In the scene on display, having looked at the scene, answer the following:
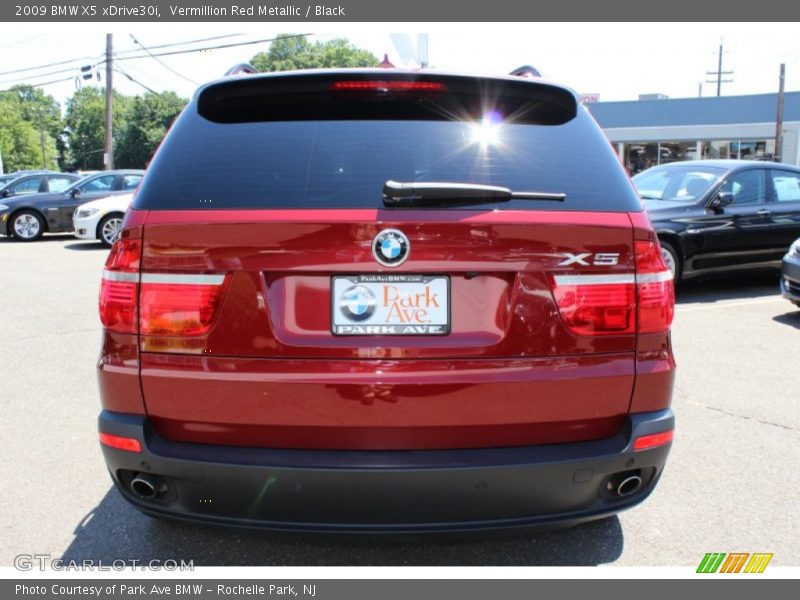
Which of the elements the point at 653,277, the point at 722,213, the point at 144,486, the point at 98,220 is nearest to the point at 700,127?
the point at 722,213

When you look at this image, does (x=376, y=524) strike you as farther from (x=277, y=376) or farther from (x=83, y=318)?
(x=83, y=318)

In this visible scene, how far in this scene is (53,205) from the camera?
1614cm

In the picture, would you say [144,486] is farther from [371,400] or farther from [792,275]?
[792,275]

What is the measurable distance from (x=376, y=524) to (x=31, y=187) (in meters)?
17.7

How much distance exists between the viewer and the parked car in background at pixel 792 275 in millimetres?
7262

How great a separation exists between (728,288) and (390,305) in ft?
28.4

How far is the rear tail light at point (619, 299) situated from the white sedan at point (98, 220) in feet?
45.3

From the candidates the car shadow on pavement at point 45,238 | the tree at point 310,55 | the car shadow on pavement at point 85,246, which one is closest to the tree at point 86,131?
the tree at point 310,55

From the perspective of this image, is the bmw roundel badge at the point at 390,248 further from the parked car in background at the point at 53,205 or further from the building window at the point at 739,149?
the building window at the point at 739,149

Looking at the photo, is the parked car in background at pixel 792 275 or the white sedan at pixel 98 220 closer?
the parked car in background at pixel 792 275

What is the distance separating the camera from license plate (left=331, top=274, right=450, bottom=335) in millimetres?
2145

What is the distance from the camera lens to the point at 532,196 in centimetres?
224

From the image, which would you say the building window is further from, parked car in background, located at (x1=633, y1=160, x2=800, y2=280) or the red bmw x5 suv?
the red bmw x5 suv

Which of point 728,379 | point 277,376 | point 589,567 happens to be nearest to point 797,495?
point 589,567
